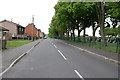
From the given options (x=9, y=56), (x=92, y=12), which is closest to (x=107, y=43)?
(x=92, y=12)

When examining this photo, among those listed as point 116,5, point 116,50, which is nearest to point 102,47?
point 116,50

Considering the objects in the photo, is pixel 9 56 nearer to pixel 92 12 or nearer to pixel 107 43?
pixel 107 43

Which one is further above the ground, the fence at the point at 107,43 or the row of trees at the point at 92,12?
the row of trees at the point at 92,12

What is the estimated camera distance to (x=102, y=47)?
21.8m

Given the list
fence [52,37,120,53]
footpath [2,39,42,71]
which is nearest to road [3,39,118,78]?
footpath [2,39,42,71]

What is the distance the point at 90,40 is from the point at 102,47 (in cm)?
617

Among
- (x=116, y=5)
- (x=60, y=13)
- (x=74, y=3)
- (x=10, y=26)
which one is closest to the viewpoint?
(x=116, y=5)

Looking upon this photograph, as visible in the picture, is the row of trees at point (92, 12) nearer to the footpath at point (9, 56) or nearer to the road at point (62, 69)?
the road at point (62, 69)

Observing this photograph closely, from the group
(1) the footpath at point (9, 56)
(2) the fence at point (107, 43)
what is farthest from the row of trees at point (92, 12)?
(1) the footpath at point (9, 56)

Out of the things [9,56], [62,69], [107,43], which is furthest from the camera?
[107,43]

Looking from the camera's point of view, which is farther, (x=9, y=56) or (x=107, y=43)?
(x=107, y=43)

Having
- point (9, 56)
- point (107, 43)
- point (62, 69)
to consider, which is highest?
point (107, 43)

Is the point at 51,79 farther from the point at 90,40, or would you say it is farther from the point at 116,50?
the point at 90,40

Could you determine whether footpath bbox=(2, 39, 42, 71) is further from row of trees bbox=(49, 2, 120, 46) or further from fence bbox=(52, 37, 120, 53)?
row of trees bbox=(49, 2, 120, 46)
